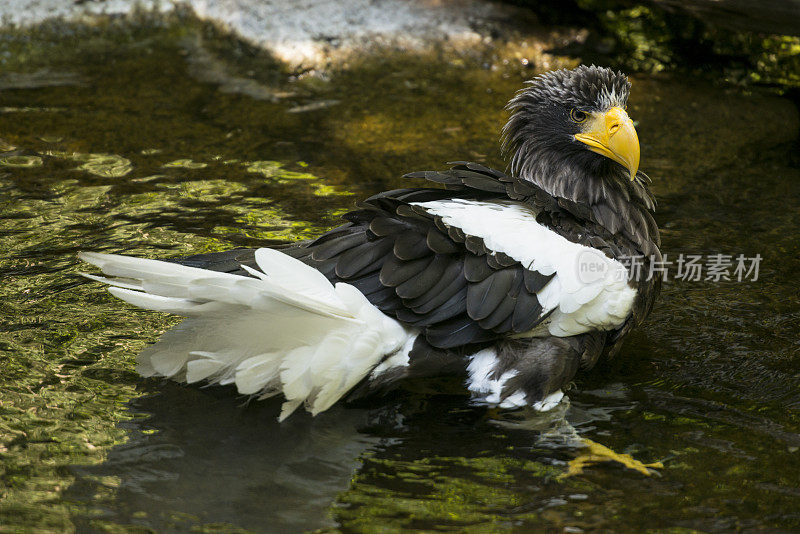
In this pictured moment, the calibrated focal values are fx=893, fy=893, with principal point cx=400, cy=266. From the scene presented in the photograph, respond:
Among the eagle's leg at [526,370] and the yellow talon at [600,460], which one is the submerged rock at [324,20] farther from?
the yellow talon at [600,460]

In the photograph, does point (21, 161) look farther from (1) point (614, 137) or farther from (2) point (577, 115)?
(1) point (614, 137)

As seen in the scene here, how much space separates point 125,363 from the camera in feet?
11.1

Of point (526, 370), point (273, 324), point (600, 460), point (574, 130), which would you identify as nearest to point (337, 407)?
point (273, 324)

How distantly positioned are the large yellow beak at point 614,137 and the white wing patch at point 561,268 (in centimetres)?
48

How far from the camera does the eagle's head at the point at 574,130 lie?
353cm

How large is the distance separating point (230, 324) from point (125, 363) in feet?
1.99

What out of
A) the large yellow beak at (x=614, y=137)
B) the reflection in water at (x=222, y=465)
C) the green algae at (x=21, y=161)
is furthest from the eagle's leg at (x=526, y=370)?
the green algae at (x=21, y=161)

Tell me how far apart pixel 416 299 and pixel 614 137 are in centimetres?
108

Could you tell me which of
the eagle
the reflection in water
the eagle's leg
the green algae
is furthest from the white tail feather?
the green algae

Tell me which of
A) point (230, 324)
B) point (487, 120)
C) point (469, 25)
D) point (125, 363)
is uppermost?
point (469, 25)

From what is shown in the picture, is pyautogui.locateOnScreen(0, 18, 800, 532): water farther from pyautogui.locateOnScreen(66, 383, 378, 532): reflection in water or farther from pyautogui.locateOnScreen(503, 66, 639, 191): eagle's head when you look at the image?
pyautogui.locateOnScreen(503, 66, 639, 191): eagle's head

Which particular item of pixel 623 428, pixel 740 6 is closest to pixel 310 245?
pixel 623 428

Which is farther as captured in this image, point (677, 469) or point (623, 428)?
point (623, 428)

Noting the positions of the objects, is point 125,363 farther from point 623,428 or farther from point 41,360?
point 623,428
